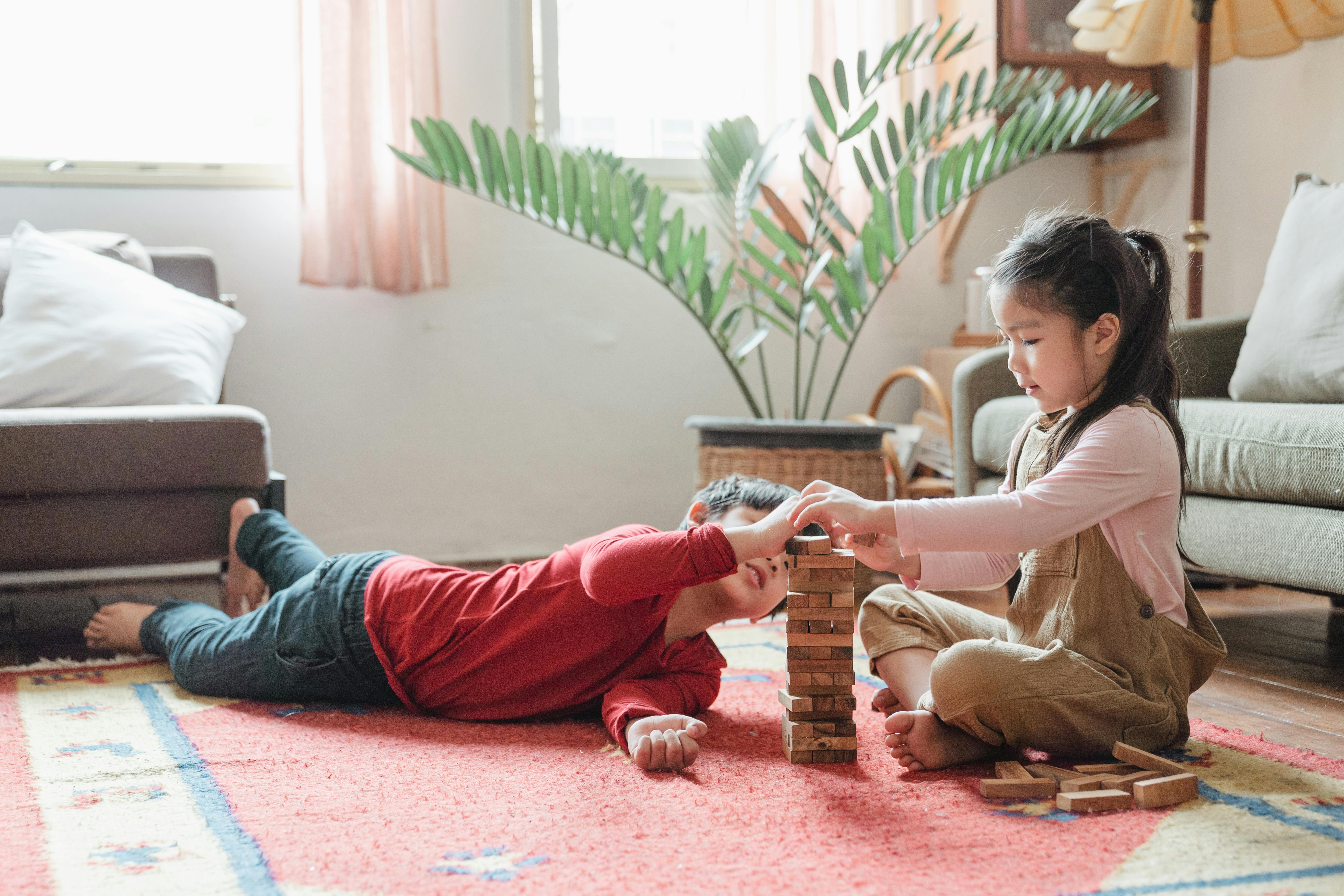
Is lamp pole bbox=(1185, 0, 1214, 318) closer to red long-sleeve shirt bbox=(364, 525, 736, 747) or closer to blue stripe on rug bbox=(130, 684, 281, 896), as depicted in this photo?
red long-sleeve shirt bbox=(364, 525, 736, 747)

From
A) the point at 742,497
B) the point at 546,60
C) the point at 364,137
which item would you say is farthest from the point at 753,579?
the point at 546,60

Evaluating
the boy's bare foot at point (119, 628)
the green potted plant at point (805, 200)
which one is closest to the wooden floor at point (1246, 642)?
the boy's bare foot at point (119, 628)

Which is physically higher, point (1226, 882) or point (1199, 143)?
point (1199, 143)

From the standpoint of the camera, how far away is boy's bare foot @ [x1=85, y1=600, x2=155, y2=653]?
173 centimetres

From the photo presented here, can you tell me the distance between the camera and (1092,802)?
1.02m

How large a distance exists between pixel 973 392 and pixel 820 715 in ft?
3.87

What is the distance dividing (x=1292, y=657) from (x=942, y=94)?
136 centimetres

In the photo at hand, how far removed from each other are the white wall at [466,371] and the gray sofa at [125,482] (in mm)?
896

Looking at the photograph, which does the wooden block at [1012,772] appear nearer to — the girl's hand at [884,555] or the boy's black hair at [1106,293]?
the girl's hand at [884,555]

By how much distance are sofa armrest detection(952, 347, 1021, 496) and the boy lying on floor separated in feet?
3.01

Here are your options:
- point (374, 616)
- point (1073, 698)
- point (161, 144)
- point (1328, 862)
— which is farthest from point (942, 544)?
point (161, 144)

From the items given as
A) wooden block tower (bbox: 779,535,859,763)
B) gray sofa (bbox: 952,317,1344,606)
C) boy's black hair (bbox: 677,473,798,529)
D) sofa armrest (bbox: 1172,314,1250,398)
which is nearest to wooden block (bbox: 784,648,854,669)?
wooden block tower (bbox: 779,535,859,763)

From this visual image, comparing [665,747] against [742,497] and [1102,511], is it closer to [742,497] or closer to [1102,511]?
[742,497]

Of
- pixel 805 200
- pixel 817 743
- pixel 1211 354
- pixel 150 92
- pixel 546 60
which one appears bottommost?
pixel 817 743
